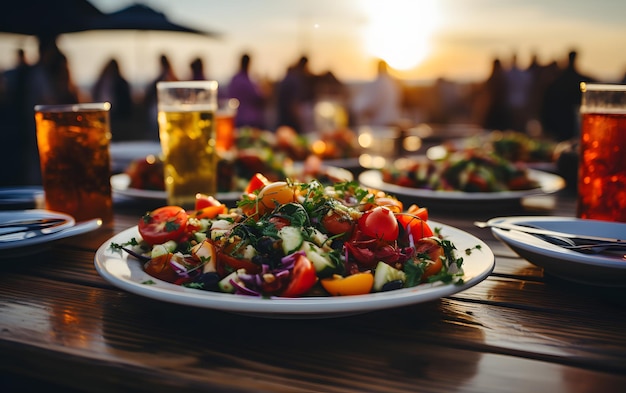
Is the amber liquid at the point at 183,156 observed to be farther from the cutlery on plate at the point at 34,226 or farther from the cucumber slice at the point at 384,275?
the cucumber slice at the point at 384,275

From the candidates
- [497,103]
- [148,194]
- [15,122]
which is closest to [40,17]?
[15,122]

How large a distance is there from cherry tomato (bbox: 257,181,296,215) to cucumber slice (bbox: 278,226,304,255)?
13 centimetres

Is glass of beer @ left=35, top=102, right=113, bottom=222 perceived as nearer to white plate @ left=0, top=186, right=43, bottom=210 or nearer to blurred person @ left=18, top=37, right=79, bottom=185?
white plate @ left=0, top=186, right=43, bottom=210

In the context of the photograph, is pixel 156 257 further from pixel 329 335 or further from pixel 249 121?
pixel 249 121

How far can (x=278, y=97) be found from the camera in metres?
8.30

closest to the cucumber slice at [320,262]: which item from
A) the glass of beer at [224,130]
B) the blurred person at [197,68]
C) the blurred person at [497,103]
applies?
the glass of beer at [224,130]

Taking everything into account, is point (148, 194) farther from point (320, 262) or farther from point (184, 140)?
point (320, 262)

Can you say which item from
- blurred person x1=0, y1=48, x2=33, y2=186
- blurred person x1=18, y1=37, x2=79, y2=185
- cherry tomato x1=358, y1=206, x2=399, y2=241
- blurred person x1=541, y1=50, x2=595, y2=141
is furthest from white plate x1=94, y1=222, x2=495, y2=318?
blurred person x1=541, y1=50, x2=595, y2=141

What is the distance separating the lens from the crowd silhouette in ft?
19.9

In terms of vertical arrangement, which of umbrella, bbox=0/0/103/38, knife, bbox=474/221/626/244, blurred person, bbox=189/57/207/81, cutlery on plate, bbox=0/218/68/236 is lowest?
knife, bbox=474/221/626/244

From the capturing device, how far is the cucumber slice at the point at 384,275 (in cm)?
87

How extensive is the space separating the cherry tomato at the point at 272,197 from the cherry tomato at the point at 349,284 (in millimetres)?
236

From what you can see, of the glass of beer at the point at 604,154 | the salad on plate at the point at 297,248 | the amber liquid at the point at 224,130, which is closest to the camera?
the salad on plate at the point at 297,248

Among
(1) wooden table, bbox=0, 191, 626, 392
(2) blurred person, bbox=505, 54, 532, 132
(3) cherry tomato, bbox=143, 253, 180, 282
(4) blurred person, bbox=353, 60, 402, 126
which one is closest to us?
(1) wooden table, bbox=0, 191, 626, 392
